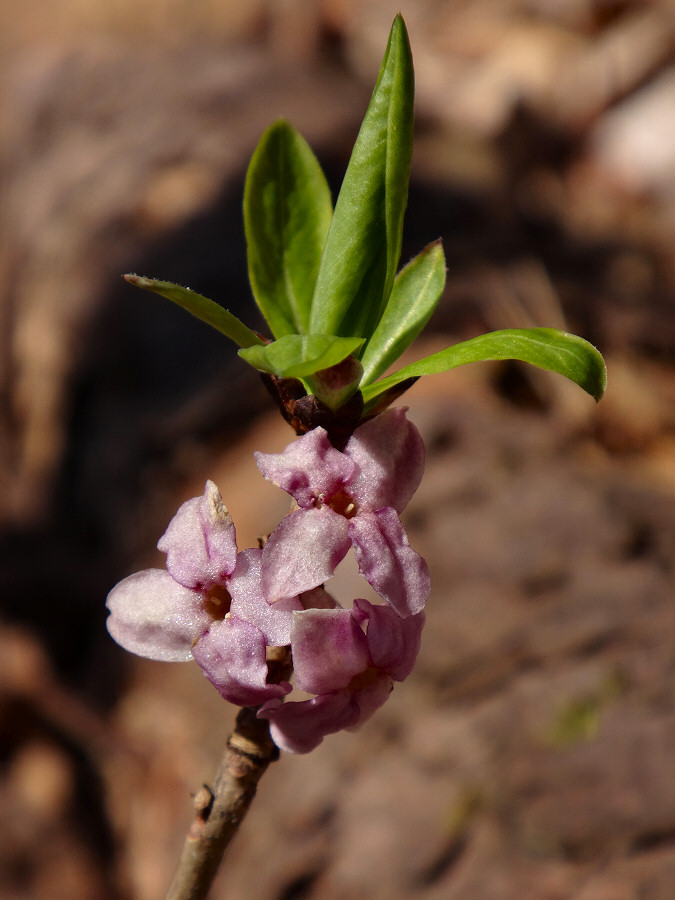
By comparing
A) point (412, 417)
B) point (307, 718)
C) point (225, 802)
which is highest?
point (307, 718)

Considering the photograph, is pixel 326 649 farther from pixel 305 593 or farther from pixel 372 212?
pixel 372 212

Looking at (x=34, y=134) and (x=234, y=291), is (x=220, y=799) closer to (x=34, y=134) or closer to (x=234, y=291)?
(x=234, y=291)

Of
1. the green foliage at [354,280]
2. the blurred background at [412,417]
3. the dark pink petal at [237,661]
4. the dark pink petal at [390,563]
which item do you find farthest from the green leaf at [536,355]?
the blurred background at [412,417]

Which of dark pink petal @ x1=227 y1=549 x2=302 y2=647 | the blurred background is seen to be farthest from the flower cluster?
the blurred background

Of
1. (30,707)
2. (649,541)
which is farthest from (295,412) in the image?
(30,707)

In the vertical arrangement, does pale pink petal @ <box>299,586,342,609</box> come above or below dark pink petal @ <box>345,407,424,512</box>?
below

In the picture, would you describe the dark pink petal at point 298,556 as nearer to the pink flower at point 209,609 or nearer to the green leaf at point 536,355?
the pink flower at point 209,609

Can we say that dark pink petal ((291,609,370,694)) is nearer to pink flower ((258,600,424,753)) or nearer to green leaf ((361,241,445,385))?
pink flower ((258,600,424,753))

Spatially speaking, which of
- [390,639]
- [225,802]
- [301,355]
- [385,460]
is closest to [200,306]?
[301,355]
